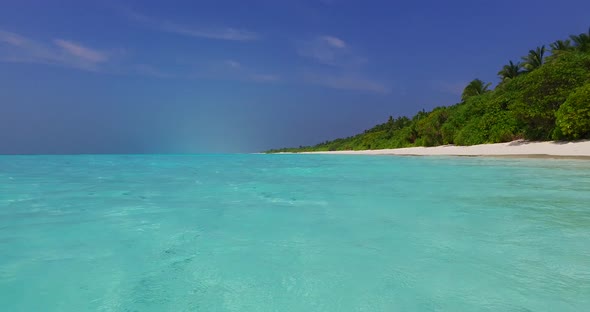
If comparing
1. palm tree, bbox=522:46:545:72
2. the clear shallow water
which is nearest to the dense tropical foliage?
palm tree, bbox=522:46:545:72

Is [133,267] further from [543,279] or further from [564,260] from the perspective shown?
[564,260]

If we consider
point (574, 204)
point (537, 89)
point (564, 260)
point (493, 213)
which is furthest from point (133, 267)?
point (537, 89)

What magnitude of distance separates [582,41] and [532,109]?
64.6 ft

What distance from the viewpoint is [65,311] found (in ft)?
9.13

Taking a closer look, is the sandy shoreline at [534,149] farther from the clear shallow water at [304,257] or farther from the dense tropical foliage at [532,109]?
the clear shallow water at [304,257]

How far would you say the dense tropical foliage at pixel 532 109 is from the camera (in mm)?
24297

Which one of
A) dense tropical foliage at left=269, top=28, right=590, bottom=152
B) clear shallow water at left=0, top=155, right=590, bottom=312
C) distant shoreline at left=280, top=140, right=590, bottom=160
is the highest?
dense tropical foliage at left=269, top=28, right=590, bottom=152

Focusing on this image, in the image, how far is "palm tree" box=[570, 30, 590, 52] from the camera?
38.3 m

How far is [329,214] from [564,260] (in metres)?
3.68

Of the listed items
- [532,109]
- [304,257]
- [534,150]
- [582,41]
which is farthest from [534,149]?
[304,257]

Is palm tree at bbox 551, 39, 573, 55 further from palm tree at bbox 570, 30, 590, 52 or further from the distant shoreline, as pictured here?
the distant shoreline

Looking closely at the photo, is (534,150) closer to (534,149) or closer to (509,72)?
(534,149)

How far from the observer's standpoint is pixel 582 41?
39.3 m

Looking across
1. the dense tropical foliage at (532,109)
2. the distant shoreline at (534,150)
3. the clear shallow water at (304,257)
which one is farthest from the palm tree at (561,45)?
the clear shallow water at (304,257)
